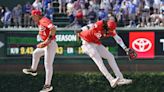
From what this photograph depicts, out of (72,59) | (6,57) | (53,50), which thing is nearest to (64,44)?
(72,59)

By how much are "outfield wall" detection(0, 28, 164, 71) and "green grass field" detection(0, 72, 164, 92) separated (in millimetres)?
694

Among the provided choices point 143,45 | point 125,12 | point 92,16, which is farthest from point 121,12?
point 143,45

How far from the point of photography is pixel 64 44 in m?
23.6

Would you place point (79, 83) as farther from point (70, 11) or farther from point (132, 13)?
point (132, 13)

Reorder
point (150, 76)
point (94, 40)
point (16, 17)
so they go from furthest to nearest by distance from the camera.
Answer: point (16, 17)
point (150, 76)
point (94, 40)

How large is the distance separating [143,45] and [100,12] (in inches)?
98.3

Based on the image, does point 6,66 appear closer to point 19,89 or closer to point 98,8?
point 19,89

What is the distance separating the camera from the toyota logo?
76.9 feet

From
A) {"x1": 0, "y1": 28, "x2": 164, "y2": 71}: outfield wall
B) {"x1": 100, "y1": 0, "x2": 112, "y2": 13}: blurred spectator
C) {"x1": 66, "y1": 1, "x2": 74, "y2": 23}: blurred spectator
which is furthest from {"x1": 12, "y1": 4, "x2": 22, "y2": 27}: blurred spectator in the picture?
{"x1": 100, "y1": 0, "x2": 112, "y2": 13}: blurred spectator

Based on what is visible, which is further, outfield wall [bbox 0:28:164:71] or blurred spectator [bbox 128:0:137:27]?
blurred spectator [bbox 128:0:137:27]

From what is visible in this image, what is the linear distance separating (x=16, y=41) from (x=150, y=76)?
506 centimetres

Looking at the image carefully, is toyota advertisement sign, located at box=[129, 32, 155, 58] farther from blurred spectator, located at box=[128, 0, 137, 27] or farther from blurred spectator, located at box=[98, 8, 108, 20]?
blurred spectator, located at box=[98, 8, 108, 20]

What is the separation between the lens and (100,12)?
2505cm

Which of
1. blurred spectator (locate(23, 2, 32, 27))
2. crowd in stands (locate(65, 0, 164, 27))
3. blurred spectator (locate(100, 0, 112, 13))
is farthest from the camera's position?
blurred spectator (locate(100, 0, 112, 13))
